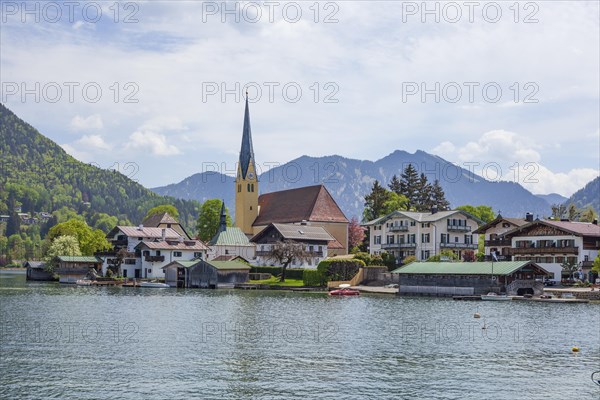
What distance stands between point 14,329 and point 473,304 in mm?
48398

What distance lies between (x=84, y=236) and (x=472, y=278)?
248 feet

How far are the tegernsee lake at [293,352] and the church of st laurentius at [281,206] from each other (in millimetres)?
76539

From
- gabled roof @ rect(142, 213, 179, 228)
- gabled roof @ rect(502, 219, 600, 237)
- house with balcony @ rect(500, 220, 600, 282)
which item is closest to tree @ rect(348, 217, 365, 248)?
gabled roof @ rect(142, 213, 179, 228)

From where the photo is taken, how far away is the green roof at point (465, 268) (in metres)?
91.4

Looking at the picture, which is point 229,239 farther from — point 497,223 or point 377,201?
point 497,223

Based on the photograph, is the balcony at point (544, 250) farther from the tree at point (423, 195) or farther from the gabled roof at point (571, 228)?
the tree at point (423, 195)

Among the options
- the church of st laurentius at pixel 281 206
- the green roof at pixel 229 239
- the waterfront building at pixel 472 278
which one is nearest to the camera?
the waterfront building at pixel 472 278

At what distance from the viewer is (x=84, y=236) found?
137625 mm

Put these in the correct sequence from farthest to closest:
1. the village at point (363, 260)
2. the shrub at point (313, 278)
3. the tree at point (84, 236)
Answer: the tree at point (84, 236) < the shrub at point (313, 278) < the village at point (363, 260)

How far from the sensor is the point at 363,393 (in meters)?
33.6

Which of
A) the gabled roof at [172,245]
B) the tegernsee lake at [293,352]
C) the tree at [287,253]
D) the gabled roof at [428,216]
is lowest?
the tegernsee lake at [293,352]

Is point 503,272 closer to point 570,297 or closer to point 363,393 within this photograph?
point 570,297

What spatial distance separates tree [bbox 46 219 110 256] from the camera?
135 metres

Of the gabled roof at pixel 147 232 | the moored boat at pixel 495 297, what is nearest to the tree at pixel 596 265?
the moored boat at pixel 495 297
